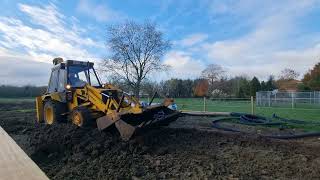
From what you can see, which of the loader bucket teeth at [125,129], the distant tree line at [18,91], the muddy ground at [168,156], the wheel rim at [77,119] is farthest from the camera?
the distant tree line at [18,91]

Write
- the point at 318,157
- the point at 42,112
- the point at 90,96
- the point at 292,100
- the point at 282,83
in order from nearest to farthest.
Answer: the point at 318,157, the point at 90,96, the point at 42,112, the point at 292,100, the point at 282,83

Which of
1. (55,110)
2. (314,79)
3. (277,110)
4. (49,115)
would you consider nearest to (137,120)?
(55,110)

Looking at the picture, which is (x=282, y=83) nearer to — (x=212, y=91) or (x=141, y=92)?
(x=212, y=91)

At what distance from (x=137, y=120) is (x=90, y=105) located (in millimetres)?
1886

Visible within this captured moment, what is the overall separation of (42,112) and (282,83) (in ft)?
216

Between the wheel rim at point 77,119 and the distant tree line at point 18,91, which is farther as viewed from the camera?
the distant tree line at point 18,91

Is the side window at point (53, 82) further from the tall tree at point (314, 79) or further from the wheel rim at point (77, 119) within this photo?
the tall tree at point (314, 79)

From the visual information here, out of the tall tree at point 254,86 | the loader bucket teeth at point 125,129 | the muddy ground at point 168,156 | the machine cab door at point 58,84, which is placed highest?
the tall tree at point 254,86

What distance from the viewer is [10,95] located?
56.8 meters

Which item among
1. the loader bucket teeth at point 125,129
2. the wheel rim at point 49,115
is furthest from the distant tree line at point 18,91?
the loader bucket teeth at point 125,129

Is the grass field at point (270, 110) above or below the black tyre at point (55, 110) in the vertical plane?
below

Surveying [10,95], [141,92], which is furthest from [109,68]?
[10,95]

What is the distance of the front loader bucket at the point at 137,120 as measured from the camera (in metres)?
7.90

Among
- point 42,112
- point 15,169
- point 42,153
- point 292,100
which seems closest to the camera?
point 15,169
